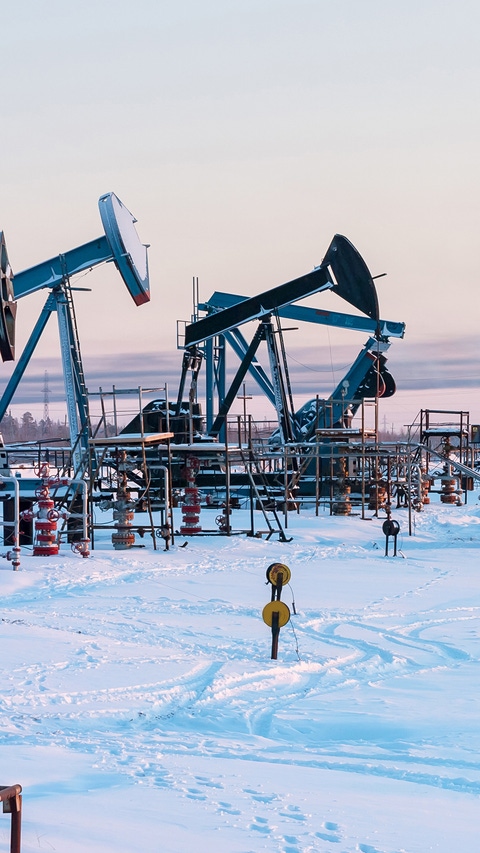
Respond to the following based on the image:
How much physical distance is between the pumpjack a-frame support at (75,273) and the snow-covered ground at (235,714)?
780 centimetres

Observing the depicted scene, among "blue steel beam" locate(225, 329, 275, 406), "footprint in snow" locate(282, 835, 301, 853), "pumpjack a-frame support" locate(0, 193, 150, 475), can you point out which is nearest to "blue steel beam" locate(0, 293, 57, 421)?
"pumpjack a-frame support" locate(0, 193, 150, 475)

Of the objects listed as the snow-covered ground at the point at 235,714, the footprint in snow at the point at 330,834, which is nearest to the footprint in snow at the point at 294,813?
the snow-covered ground at the point at 235,714

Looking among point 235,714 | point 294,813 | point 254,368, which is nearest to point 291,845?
point 294,813

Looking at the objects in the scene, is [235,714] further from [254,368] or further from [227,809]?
[254,368]

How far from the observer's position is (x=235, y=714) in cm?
668

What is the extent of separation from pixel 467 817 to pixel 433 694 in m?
2.75

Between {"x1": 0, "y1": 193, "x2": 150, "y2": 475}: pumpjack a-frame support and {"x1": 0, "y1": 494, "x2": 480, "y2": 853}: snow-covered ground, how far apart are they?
7.80m

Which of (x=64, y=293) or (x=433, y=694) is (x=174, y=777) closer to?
(x=433, y=694)

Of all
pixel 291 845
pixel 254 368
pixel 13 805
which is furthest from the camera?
pixel 254 368

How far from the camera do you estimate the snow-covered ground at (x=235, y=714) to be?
14.4 feet

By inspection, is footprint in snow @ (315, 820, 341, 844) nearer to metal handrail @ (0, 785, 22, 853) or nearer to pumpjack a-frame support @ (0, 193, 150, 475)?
metal handrail @ (0, 785, 22, 853)

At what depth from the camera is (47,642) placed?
8656 mm

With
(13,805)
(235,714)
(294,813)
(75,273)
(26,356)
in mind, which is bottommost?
(235,714)

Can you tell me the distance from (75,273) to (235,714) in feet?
51.8
